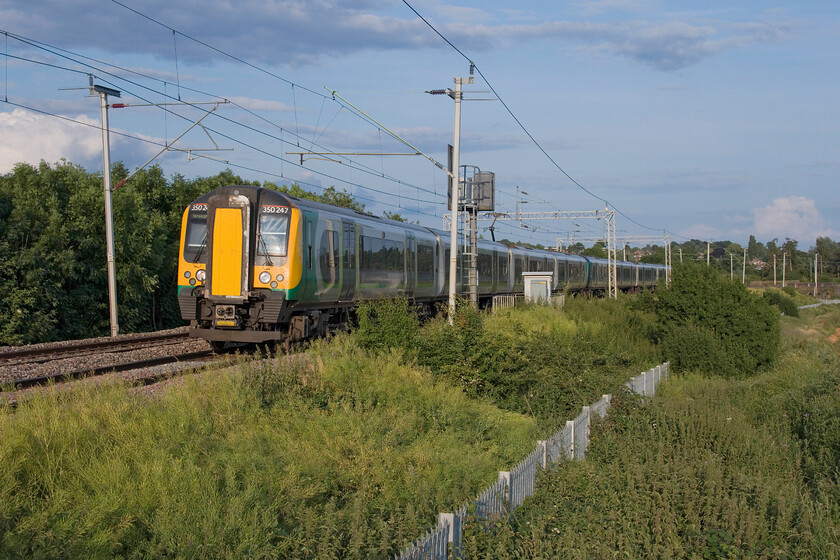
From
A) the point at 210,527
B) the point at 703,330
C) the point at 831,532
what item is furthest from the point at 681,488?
the point at 703,330

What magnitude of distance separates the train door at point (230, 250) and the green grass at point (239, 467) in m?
5.41

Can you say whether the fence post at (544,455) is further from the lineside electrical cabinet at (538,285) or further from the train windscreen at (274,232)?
the lineside electrical cabinet at (538,285)

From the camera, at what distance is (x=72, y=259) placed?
25266 mm

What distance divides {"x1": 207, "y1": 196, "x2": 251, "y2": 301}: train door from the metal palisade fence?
24.3 ft

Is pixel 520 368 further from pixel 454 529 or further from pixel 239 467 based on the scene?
pixel 454 529

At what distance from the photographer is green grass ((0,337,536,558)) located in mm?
5688

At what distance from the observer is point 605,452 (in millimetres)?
11469

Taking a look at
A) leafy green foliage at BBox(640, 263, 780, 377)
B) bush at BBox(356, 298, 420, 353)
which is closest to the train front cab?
bush at BBox(356, 298, 420, 353)

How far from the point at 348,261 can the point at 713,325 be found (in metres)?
11.6

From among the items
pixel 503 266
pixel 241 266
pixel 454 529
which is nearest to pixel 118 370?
pixel 241 266

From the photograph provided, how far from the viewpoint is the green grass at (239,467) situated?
569 cm

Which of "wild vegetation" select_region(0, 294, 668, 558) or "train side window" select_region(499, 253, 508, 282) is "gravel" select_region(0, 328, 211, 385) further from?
"train side window" select_region(499, 253, 508, 282)

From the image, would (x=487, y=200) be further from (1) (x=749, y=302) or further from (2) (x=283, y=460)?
(2) (x=283, y=460)

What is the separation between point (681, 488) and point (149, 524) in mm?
6331
